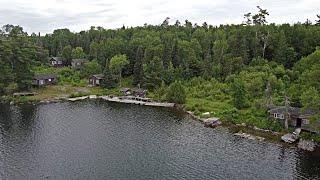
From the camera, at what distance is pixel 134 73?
90938mm

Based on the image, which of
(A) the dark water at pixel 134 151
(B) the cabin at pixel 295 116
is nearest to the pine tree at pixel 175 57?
(A) the dark water at pixel 134 151

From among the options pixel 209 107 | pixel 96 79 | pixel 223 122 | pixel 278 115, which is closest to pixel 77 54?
pixel 96 79

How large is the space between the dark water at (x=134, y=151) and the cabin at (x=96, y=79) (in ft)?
85.1

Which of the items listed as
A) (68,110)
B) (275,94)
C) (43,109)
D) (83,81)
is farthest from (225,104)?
(83,81)

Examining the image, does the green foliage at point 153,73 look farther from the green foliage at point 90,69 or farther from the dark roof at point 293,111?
the dark roof at point 293,111

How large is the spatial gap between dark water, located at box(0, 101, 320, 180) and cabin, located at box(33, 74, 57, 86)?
75.5ft

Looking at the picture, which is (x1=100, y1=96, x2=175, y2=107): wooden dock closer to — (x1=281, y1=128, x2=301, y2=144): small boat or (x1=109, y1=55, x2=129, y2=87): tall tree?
(x1=109, y1=55, x2=129, y2=87): tall tree

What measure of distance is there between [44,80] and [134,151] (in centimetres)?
4894

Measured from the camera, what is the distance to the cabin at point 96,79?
91531 mm

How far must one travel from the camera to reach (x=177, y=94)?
73.1 meters

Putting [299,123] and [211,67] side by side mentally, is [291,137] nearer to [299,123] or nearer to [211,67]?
[299,123]

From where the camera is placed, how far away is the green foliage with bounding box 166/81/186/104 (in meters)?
72.9

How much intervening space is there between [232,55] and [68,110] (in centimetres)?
4063

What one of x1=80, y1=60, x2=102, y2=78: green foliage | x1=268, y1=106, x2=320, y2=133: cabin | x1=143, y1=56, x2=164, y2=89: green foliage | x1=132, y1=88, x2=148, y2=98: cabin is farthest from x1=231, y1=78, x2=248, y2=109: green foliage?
x1=80, y1=60, x2=102, y2=78: green foliage
